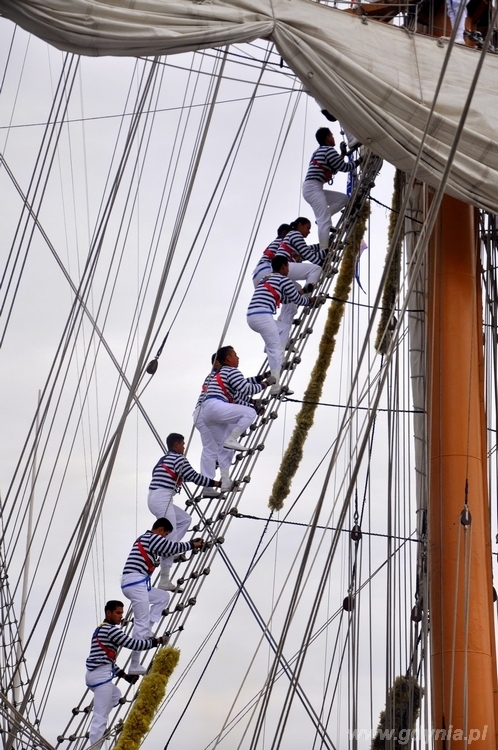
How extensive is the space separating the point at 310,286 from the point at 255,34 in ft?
6.42

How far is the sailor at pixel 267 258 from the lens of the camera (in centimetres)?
920

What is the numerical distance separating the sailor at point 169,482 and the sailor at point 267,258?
1585mm

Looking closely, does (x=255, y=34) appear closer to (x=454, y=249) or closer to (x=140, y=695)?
(x=454, y=249)

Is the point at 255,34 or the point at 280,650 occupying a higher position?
the point at 255,34

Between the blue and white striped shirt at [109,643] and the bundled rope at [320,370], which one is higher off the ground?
the bundled rope at [320,370]

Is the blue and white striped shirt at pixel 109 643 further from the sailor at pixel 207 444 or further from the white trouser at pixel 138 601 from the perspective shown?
the sailor at pixel 207 444

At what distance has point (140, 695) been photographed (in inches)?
A: 291

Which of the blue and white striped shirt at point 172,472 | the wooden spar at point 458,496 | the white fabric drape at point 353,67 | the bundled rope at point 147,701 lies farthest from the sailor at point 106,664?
the white fabric drape at point 353,67

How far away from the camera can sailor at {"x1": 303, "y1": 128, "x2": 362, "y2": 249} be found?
370 inches

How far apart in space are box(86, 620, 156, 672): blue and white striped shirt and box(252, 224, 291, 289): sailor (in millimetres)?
2732

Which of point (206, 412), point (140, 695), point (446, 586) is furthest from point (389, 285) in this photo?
point (140, 695)

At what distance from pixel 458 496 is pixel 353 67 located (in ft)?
8.64

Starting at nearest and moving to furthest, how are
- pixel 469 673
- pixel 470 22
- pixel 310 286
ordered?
1. pixel 469 673
2. pixel 310 286
3. pixel 470 22

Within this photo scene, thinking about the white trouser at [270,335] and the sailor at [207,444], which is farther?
the white trouser at [270,335]
